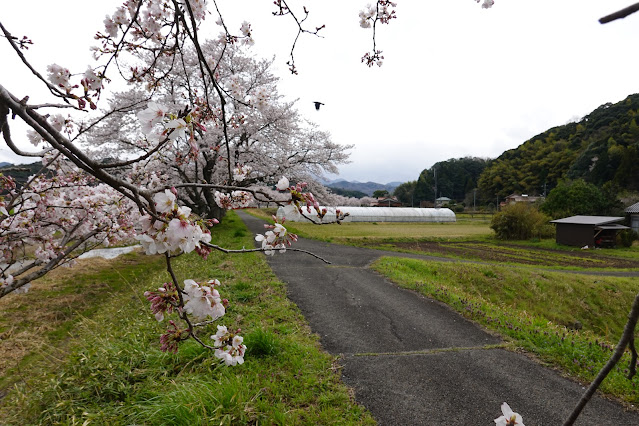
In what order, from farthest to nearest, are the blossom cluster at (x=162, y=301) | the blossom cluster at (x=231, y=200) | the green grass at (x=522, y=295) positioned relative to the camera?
the green grass at (x=522, y=295), the blossom cluster at (x=231, y=200), the blossom cluster at (x=162, y=301)

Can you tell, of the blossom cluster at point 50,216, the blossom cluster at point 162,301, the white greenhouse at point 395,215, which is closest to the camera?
the blossom cluster at point 162,301

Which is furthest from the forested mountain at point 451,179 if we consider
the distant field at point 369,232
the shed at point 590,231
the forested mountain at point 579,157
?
the shed at point 590,231

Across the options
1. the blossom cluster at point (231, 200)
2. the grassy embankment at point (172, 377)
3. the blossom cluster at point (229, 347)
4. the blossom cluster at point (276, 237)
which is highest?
the blossom cluster at point (231, 200)

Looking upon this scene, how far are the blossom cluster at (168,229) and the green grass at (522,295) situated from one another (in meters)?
5.18

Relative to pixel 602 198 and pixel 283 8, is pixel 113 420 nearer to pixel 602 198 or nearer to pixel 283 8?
pixel 283 8

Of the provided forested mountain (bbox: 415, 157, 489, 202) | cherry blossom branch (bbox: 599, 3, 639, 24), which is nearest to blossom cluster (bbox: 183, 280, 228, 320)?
cherry blossom branch (bbox: 599, 3, 639, 24)

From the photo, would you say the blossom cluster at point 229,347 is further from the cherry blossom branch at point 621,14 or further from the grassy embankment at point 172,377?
the cherry blossom branch at point 621,14

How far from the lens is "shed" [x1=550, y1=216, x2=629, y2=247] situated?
1875cm

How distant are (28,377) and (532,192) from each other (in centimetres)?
6078

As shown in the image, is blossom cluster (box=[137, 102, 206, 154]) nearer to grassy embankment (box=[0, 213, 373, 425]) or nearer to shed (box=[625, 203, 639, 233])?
grassy embankment (box=[0, 213, 373, 425])

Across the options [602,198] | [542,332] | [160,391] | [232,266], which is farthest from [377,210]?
[160,391]

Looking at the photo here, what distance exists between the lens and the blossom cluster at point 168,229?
1184 millimetres

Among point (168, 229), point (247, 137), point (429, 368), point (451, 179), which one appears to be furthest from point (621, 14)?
→ point (451, 179)

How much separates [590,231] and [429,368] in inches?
817
